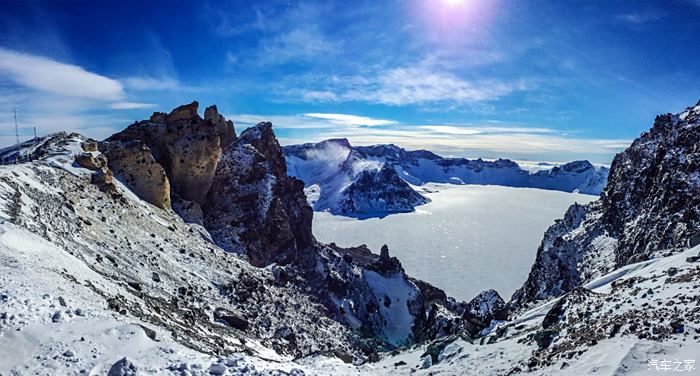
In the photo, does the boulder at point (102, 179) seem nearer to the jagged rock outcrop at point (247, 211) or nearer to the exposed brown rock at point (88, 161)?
the exposed brown rock at point (88, 161)

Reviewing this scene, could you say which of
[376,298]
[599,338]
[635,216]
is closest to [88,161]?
[599,338]

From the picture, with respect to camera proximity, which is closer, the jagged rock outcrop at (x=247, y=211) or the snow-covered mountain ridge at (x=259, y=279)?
the snow-covered mountain ridge at (x=259, y=279)

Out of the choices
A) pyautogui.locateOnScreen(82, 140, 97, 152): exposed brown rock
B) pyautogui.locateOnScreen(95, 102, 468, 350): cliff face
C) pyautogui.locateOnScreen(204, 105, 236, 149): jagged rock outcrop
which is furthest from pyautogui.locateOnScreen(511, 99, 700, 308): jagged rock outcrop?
pyautogui.locateOnScreen(204, 105, 236, 149): jagged rock outcrop

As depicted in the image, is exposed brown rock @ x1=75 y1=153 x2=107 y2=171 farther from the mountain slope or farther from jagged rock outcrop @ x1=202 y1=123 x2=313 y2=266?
jagged rock outcrop @ x1=202 y1=123 x2=313 y2=266

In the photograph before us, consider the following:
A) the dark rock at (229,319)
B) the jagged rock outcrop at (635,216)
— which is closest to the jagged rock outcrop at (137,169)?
the dark rock at (229,319)

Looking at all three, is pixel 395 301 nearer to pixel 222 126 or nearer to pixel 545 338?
pixel 222 126

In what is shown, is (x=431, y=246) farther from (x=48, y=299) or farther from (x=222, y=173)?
(x=48, y=299)

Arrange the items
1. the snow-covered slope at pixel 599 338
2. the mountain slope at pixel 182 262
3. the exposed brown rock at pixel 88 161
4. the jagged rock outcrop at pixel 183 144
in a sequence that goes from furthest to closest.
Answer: the jagged rock outcrop at pixel 183 144
the exposed brown rock at pixel 88 161
the mountain slope at pixel 182 262
the snow-covered slope at pixel 599 338
